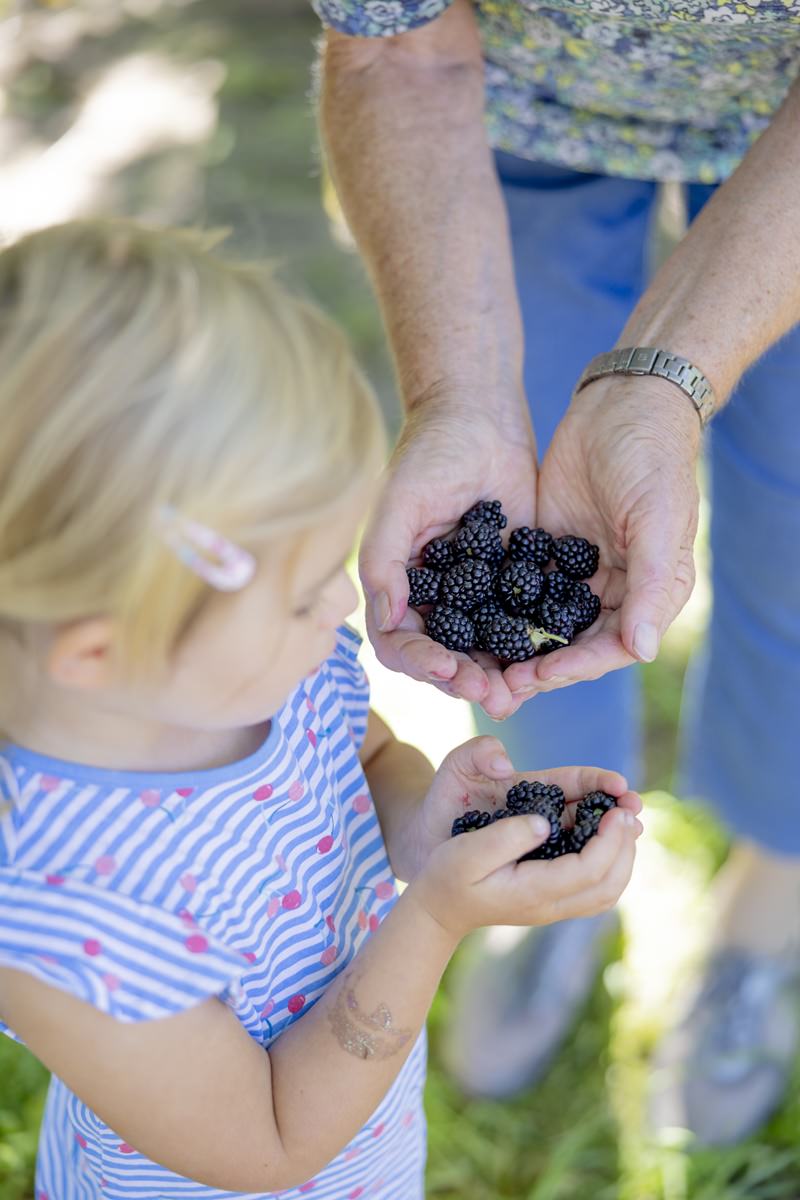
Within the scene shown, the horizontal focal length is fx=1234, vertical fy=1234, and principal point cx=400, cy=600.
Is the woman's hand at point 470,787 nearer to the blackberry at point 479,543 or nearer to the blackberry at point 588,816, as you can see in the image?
the blackberry at point 588,816

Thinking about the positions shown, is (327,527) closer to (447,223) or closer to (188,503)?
(188,503)

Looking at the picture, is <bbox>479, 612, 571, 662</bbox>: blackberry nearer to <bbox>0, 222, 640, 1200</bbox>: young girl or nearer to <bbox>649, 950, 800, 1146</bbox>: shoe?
<bbox>0, 222, 640, 1200</bbox>: young girl

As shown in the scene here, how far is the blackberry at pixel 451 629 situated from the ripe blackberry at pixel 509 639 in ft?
0.10

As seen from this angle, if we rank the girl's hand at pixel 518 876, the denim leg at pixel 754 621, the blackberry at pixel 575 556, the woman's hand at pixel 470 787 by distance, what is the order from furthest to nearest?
the denim leg at pixel 754 621, the blackberry at pixel 575 556, the woman's hand at pixel 470 787, the girl's hand at pixel 518 876

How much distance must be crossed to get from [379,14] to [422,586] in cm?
95

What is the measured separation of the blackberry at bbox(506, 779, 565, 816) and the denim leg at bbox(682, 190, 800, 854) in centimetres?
101

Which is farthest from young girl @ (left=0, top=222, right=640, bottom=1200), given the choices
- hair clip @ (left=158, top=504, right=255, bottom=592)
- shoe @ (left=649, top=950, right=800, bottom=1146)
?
shoe @ (left=649, top=950, right=800, bottom=1146)

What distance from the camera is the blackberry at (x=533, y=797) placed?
144cm

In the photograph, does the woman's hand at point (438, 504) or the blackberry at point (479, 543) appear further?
the blackberry at point (479, 543)

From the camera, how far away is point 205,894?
1269 mm

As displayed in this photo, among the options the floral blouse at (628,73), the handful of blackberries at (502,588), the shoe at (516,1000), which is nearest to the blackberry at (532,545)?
the handful of blackberries at (502,588)

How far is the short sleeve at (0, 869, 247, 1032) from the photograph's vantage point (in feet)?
3.74

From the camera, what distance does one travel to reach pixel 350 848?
1.56 metres

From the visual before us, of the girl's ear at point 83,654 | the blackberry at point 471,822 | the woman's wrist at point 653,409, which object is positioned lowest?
the blackberry at point 471,822
